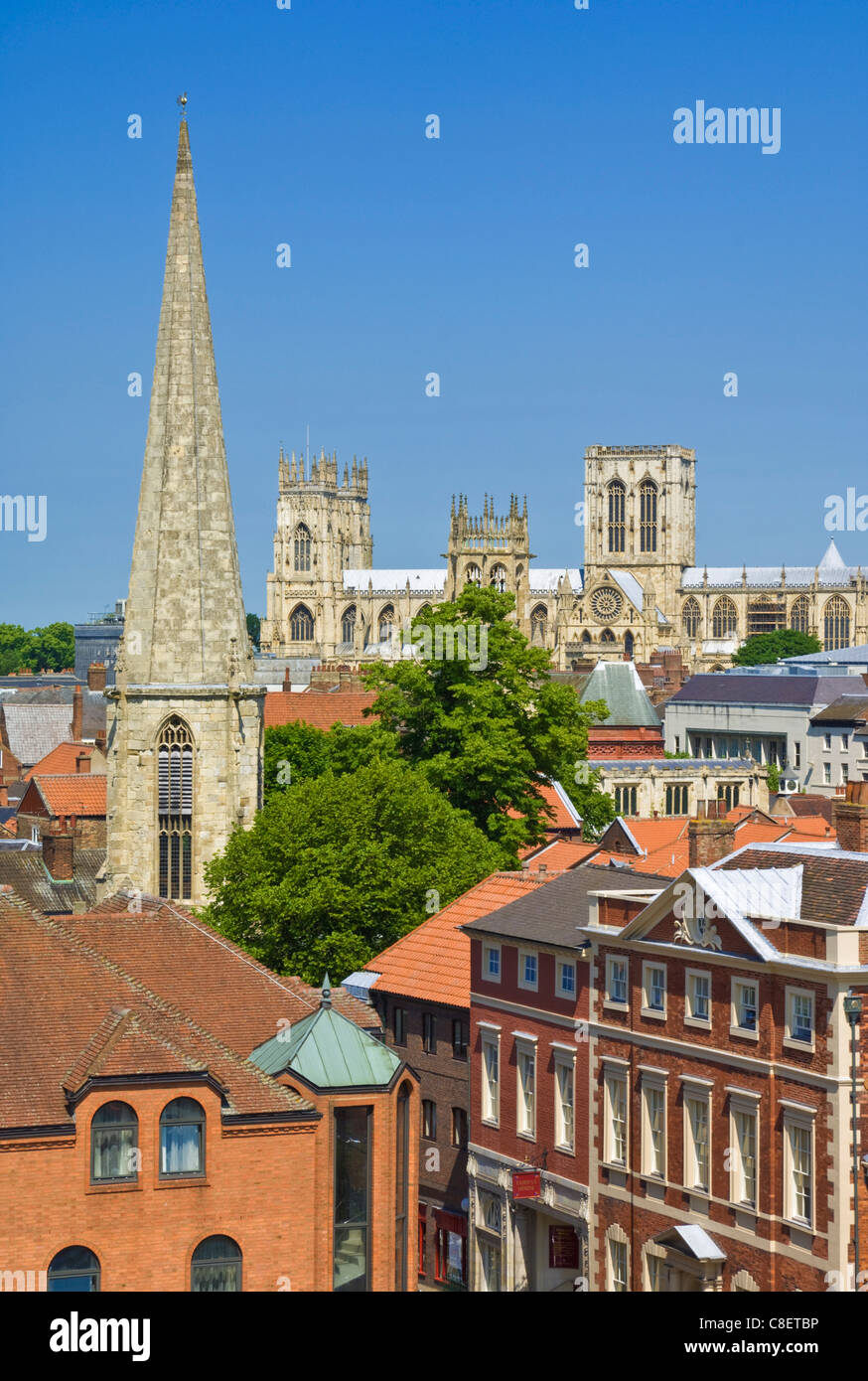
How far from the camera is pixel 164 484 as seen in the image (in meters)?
59.7

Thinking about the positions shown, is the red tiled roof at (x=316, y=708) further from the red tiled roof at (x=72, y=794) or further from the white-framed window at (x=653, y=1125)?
the white-framed window at (x=653, y=1125)

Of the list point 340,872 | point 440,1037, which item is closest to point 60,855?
point 340,872

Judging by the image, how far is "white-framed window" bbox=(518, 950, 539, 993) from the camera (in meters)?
41.9

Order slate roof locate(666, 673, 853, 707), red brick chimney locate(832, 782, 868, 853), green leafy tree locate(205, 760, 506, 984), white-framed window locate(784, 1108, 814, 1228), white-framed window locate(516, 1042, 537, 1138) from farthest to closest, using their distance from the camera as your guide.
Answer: slate roof locate(666, 673, 853, 707) → green leafy tree locate(205, 760, 506, 984) → white-framed window locate(516, 1042, 537, 1138) → red brick chimney locate(832, 782, 868, 853) → white-framed window locate(784, 1108, 814, 1228)

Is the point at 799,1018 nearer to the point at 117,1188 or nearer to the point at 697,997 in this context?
the point at 697,997

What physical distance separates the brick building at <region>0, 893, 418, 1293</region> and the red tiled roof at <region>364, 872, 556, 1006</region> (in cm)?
1669

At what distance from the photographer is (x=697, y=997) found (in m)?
35.5

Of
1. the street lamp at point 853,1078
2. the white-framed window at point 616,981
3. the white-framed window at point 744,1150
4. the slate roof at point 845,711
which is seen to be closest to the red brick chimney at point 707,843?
the white-framed window at point 616,981

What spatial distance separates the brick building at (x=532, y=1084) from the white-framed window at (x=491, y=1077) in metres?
0.03

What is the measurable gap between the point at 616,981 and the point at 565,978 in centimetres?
235

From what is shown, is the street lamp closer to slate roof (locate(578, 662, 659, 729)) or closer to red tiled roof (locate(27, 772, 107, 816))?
red tiled roof (locate(27, 772, 107, 816))

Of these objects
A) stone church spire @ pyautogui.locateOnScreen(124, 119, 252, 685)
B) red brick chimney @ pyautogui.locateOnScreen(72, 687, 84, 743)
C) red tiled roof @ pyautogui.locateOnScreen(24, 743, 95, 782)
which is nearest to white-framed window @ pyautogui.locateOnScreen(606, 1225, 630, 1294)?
stone church spire @ pyautogui.locateOnScreen(124, 119, 252, 685)

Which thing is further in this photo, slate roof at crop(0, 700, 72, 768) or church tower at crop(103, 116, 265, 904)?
slate roof at crop(0, 700, 72, 768)
